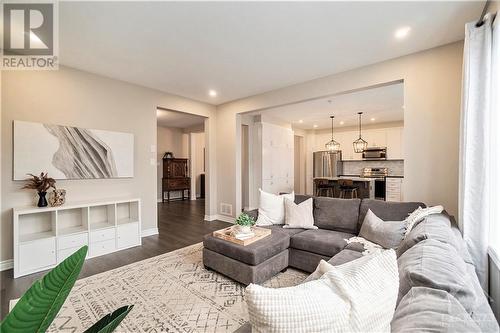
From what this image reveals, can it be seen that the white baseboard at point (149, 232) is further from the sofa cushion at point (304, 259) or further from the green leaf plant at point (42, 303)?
the green leaf plant at point (42, 303)

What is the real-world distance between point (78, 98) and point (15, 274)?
96.3 inches

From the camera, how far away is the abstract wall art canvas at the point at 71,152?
2932 mm

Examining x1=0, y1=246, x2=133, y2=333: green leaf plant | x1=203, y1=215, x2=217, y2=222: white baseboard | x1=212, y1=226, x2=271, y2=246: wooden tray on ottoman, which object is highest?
x1=0, y1=246, x2=133, y2=333: green leaf plant

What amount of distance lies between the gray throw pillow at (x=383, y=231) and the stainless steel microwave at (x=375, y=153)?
525 cm

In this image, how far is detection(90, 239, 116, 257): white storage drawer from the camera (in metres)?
3.22

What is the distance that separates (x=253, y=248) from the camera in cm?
239

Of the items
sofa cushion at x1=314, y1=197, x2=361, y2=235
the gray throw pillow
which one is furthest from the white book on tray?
the gray throw pillow

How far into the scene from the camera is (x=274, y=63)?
3291 mm

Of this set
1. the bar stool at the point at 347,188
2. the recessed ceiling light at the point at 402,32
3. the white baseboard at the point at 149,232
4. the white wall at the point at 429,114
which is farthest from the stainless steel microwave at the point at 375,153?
the white baseboard at the point at 149,232

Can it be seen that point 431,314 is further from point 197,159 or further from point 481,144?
point 197,159

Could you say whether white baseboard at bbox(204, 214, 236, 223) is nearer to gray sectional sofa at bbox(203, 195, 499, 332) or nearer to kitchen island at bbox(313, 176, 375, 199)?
gray sectional sofa at bbox(203, 195, 499, 332)

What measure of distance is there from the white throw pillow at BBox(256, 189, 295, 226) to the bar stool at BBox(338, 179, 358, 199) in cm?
361

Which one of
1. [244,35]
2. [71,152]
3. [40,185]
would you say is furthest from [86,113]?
[244,35]

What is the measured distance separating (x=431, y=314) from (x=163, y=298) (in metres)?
2.21
